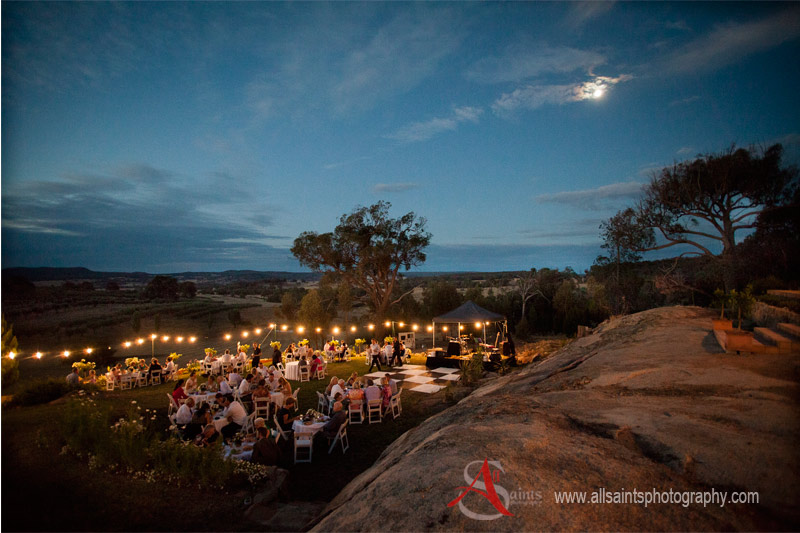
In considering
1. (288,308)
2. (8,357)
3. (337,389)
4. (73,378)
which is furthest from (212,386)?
(288,308)

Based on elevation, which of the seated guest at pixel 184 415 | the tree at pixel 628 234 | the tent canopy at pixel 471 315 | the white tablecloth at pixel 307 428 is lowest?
the white tablecloth at pixel 307 428

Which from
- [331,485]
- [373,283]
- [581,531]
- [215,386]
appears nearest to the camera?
[581,531]

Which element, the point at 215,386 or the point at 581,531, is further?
the point at 215,386

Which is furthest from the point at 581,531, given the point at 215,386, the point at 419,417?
the point at 215,386

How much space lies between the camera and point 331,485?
561 centimetres

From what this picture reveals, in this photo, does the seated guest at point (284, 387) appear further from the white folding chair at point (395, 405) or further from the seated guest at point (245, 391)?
the white folding chair at point (395, 405)

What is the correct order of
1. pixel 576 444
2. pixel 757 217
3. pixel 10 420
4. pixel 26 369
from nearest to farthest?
pixel 10 420, pixel 26 369, pixel 576 444, pixel 757 217

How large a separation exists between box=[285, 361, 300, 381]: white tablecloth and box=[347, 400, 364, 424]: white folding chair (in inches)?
193

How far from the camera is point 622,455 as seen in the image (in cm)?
314

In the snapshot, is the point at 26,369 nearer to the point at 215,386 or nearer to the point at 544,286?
the point at 215,386

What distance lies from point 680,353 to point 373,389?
626 cm

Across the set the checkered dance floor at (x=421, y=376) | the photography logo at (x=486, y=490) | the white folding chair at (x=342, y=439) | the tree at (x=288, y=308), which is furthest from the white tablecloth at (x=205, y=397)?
the tree at (x=288, y=308)

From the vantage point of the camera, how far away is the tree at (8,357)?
272cm

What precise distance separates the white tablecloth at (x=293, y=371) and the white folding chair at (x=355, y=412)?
4906 millimetres
